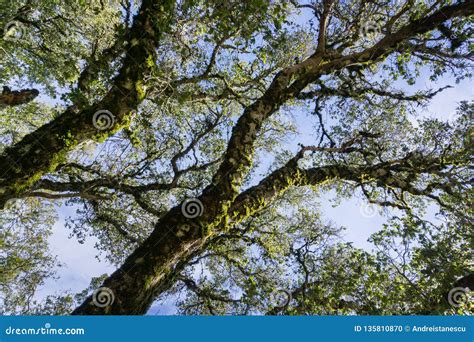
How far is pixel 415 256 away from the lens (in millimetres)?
7359

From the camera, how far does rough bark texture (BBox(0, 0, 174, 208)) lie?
621 cm

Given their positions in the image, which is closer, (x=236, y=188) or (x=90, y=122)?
(x=236, y=188)

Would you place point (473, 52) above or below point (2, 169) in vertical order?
above

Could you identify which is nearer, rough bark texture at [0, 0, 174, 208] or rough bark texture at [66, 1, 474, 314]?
rough bark texture at [66, 1, 474, 314]

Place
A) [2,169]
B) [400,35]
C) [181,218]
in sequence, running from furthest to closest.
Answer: [400,35]
[2,169]
[181,218]

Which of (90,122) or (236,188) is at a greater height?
(236,188)

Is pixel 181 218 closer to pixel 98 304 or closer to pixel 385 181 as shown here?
pixel 98 304

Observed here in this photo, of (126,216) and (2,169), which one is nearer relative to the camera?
(2,169)

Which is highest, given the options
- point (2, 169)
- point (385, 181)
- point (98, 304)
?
point (385, 181)

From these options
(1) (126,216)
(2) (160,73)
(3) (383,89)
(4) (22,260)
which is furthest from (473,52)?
(4) (22,260)

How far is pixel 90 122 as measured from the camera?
6.70 meters

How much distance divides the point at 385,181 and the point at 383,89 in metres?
4.10

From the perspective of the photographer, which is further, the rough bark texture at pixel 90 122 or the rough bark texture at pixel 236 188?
the rough bark texture at pixel 90 122

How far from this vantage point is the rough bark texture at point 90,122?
6215mm
